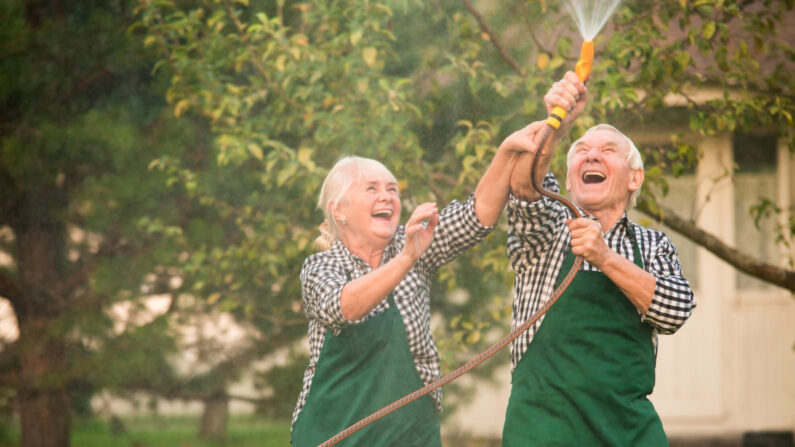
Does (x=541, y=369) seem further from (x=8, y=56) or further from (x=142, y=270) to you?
(x=8, y=56)

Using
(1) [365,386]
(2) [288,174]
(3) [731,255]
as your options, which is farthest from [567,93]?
(3) [731,255]

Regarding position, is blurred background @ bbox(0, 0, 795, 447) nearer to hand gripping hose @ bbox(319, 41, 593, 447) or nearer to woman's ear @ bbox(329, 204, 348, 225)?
woman's ear @ bbox(329, 204, 348, 225)

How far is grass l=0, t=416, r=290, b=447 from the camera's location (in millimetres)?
6188

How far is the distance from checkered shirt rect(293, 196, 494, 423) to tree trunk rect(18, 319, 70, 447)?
3.38 m

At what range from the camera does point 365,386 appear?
2.35 m

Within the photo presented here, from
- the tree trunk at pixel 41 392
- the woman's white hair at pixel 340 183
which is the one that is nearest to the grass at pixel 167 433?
the tree trunk at pixel 41 392

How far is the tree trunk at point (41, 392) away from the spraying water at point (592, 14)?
402cm

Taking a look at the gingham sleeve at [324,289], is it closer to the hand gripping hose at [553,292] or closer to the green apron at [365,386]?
the green apron at [365,386]

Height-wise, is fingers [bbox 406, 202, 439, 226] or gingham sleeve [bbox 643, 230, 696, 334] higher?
fingers [bbox 406, 202, 439, 226]

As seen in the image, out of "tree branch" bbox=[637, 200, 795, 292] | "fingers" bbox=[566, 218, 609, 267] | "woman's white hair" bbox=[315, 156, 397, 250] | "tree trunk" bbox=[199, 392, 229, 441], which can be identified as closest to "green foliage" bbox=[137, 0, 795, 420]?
"tree branch" bbox=[637, 200, 795, 292]

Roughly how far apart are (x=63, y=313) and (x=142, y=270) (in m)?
0.60

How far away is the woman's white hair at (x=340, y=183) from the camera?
8.06 ft

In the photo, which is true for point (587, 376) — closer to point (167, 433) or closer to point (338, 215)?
point (338, 215)

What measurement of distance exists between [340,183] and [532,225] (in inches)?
→ 22.5
